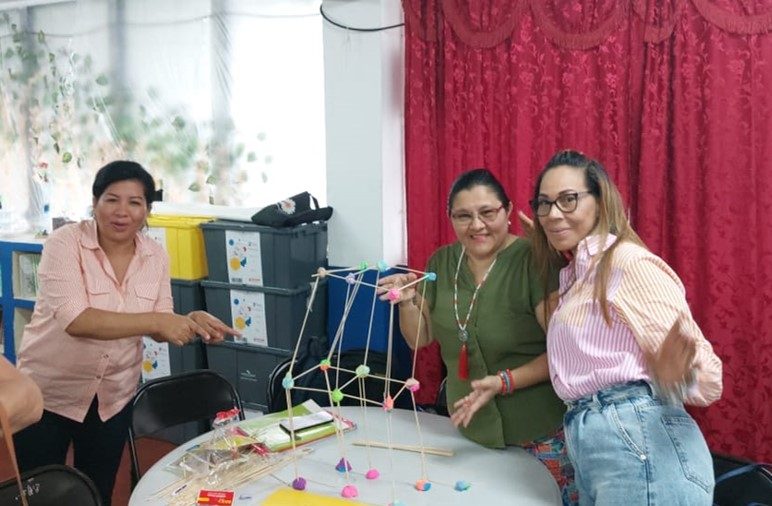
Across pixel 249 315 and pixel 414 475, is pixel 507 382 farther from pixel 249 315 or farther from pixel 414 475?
pixel 249 315

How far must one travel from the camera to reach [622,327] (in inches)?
59.9

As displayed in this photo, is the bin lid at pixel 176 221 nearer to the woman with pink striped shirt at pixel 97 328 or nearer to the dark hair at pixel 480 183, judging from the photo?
the woman with pink striped shirt at pixel 97 328

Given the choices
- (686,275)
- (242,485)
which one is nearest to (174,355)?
(242,485)

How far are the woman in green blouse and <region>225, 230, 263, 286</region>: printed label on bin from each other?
4.58 feet

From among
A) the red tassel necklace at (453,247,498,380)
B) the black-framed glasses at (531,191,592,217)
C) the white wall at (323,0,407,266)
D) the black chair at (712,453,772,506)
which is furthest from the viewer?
the white wall at (323,0,407,266)

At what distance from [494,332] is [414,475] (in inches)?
17.6

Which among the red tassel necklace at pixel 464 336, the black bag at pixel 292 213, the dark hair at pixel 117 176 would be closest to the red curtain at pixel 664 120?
the black bag at pixel 292 213

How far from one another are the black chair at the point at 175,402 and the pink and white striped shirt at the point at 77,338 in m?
0.10

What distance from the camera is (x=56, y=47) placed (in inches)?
165

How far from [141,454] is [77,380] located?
61.0 inches

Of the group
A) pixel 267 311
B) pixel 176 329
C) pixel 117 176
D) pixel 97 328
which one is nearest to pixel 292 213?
pixel 267 311

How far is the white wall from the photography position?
313cm

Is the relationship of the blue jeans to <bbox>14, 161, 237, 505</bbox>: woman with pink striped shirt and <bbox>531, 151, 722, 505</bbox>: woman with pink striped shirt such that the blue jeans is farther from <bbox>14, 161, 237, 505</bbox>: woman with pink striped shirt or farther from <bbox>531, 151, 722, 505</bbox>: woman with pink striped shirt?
<bbox>14, 161, 237, 505</bbox>: woman with pink striped shirt

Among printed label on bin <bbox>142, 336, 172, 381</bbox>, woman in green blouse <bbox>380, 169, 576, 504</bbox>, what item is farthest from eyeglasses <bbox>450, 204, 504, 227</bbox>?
printed label on bin <bbox>142, 336, 172, 381</bbox>
